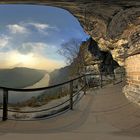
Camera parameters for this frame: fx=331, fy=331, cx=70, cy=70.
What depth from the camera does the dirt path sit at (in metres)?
4.67

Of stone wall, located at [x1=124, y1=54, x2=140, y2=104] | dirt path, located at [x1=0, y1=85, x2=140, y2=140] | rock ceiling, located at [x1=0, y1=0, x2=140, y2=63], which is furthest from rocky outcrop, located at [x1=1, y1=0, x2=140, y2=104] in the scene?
dirt path, located at [x1=0, y1=85, x2=140, y2=140]

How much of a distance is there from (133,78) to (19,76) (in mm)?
3379

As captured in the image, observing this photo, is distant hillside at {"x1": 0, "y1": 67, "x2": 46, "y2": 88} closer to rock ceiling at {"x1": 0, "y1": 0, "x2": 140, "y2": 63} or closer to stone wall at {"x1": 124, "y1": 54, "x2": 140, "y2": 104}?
rock ceiling at {"x1": 0, "y1": 0, "x2": 140, "y2": 63}

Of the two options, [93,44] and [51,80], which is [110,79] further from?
[51,80]

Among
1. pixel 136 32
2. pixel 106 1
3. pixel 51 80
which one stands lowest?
pixel 51 80

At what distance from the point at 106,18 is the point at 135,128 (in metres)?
4.38

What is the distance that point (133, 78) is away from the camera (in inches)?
305

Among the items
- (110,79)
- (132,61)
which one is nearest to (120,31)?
(132,61)

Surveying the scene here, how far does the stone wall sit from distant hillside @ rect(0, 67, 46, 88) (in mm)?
2572

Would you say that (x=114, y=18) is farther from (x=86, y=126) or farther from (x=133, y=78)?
(x=86, y=126)

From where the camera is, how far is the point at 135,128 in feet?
17.4

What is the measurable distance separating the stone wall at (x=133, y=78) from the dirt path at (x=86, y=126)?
0.81ft

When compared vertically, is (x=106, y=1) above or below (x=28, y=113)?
above

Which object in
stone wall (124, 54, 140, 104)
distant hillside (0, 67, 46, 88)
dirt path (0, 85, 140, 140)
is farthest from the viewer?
stone wall (124, 54, 140, 104)
